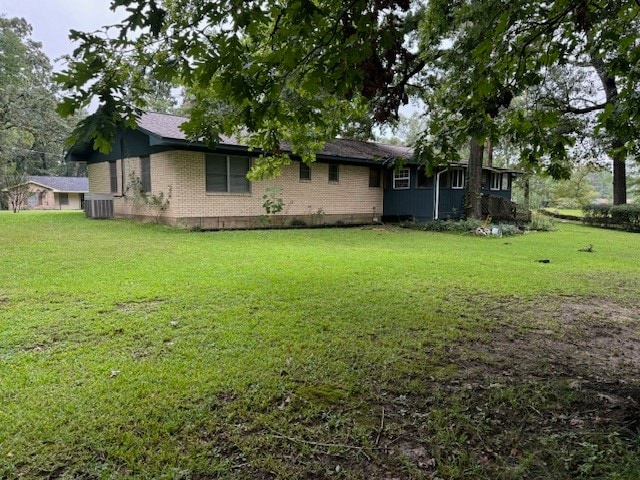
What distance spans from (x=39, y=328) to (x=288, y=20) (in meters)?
3.28

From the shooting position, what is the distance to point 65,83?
1.86 meters

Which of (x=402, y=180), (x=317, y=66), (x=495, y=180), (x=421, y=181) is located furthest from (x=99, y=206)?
(x=495, y=180)

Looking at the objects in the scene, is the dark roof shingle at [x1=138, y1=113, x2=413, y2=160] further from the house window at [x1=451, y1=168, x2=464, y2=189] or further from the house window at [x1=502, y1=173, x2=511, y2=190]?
the house window at [x1=502, y1=173, x2=511, y2=190]

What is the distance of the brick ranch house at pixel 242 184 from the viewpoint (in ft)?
41.4

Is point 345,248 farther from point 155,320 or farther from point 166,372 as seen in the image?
point 166,372

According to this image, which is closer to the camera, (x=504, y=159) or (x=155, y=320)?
(x=155, y=320)

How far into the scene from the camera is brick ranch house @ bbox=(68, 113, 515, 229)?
12609 mm

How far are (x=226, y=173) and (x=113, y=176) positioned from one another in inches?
211

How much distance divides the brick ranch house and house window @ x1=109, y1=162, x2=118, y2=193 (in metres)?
0.04

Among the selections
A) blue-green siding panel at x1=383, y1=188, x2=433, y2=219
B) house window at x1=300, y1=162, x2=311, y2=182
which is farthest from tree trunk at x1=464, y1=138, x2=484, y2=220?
house window at x1=300, y1=162, x2=311, y2=182

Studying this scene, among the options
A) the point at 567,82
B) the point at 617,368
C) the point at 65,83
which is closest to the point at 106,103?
the point at 65,83

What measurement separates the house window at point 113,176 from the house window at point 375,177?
1011 centimetres

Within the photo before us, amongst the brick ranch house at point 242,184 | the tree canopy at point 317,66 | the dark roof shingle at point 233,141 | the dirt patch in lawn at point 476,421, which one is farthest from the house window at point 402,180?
the dirt patch in lawn at point 476,421

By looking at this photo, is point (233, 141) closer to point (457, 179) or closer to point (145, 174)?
point (145, 174)
